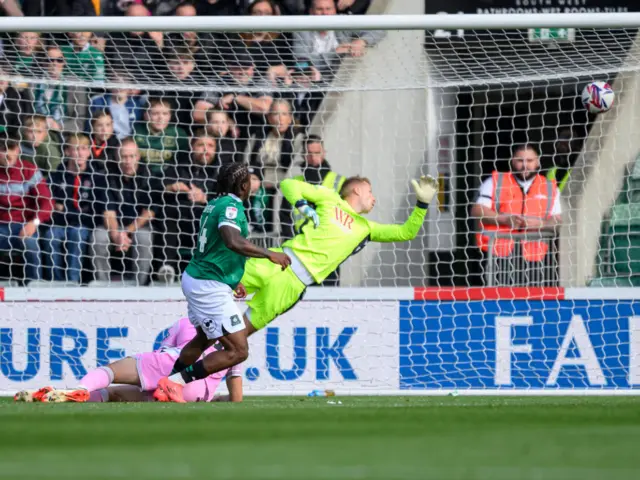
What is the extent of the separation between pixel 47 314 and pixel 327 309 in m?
2.00

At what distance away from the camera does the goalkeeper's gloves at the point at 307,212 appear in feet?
27.5

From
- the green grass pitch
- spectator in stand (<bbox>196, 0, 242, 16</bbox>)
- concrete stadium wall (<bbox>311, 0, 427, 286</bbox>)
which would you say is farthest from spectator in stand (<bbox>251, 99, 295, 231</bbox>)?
the green grass pitch

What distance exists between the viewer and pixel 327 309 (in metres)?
9.05

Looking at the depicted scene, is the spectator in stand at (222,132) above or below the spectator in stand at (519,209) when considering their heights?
above


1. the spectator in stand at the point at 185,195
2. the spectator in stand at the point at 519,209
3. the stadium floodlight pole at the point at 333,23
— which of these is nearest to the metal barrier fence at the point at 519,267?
the spectator in stand at the point at 519,209

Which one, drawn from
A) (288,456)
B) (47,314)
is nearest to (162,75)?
(47,314)

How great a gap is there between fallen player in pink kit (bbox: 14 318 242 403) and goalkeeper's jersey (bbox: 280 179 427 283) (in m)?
0.98

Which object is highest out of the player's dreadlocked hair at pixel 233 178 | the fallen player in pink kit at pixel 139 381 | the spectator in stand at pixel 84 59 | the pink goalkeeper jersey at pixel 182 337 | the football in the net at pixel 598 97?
the spectator in stand at pixel 84 59

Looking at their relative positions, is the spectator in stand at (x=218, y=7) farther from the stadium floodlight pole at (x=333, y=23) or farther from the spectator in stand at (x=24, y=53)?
the stadium floodlight pole at (x=333, y=23)

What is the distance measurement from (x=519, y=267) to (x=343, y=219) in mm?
1700

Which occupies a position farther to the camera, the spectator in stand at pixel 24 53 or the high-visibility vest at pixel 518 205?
the high-visibility vest at pixel 518 205

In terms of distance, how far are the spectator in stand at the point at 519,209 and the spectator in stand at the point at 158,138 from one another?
2417mm

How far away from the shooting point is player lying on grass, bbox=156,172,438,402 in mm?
8180

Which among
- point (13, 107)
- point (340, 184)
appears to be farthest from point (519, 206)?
point (13, 107)
